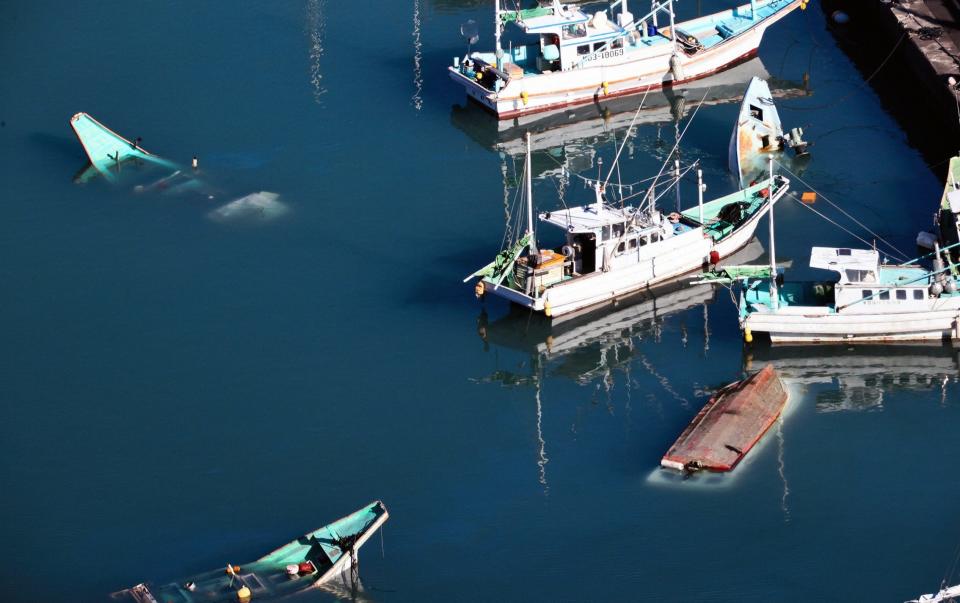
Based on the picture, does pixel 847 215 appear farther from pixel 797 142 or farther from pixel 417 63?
pixel 417 63

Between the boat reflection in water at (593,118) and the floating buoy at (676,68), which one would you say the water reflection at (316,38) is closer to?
the boat reflection in water at (593,118)

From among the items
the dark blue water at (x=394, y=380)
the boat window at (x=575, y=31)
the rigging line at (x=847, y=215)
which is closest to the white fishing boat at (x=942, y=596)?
the dark blue water at (x=394, y=380)

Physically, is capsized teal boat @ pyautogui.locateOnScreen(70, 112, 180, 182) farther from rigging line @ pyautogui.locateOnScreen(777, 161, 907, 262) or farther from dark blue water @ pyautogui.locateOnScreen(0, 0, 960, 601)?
rigging line @ pyautogui.locateOnScreen(777, 161, 907, 262)

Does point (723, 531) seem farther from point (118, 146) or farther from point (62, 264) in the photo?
point (118, 146)

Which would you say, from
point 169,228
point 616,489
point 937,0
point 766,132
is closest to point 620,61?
point 766,132

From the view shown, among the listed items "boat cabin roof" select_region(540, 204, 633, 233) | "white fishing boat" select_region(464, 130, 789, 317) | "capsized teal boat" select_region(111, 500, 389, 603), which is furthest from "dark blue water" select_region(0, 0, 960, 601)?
"boat cabin roof" select_region(540, 204, 633, 233)

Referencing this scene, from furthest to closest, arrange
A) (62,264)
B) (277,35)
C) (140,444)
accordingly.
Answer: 1. (277,35)
2. (62,264)
3. (140,444)
